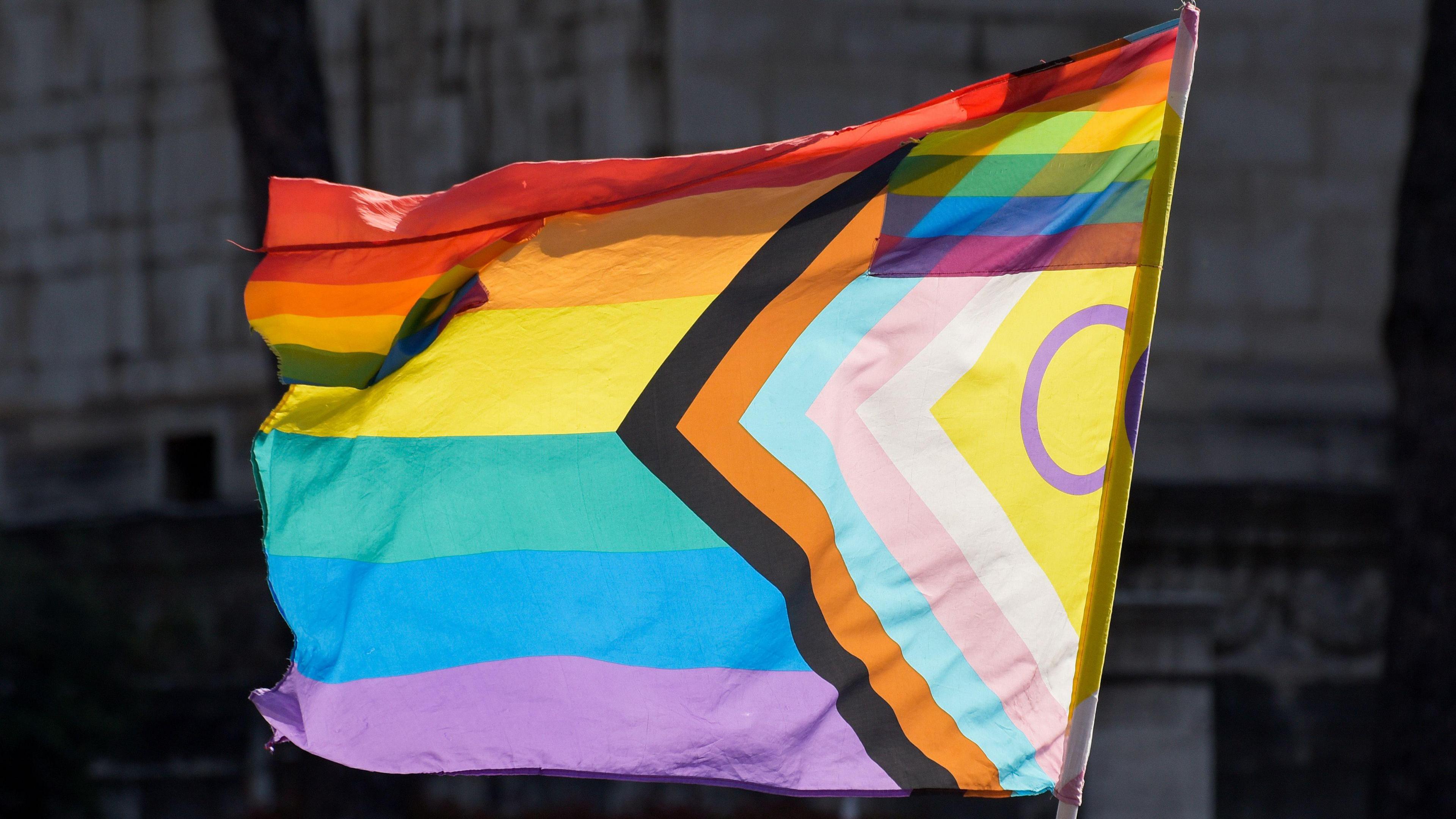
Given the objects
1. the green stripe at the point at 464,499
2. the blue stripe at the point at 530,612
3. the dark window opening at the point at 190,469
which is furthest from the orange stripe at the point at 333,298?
the dark window opening at the point at 190,469

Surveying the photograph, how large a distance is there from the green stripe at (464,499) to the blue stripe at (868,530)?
0.34 meters

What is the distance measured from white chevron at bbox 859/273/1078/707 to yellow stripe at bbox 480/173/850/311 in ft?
1.87

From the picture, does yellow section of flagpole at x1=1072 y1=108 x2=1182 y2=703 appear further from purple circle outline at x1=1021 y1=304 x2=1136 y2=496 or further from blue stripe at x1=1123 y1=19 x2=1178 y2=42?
blue stripe at x1=1123 y1=19 x2=1178 y2=42

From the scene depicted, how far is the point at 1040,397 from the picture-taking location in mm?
4004

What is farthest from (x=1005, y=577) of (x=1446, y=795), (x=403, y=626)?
(x=1446, y=795)

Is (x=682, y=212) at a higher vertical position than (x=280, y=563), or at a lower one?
higher

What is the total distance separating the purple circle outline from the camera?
3.93m

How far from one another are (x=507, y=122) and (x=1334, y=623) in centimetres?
658

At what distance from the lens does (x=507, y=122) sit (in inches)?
424

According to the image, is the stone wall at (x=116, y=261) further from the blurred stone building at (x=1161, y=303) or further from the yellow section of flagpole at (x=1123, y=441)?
the yellow section of flagpole at (x=1123, y=441)

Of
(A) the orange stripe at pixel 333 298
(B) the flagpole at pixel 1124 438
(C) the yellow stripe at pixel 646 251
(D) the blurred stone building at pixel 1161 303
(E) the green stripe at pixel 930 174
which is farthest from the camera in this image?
(D) the blurred stone building at pixel 1161 303

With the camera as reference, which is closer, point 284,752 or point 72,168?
point 284,752

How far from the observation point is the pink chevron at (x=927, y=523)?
3896mm

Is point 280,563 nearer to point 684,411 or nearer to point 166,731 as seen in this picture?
point 684,411
